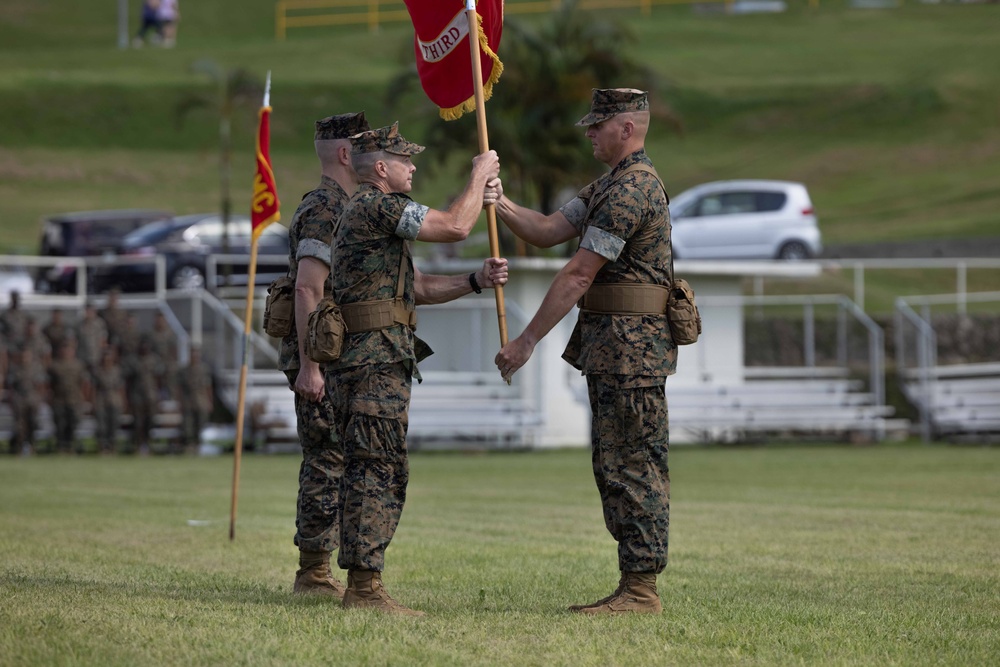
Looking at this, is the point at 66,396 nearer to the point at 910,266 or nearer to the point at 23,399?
the point at 23,399

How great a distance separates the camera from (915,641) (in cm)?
677

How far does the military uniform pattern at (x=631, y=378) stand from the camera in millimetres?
7523

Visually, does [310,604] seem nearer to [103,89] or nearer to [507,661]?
[507,661]

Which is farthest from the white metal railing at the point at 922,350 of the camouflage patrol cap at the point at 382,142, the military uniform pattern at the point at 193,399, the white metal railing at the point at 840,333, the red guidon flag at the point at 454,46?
the camouflage patrol cap at the point at 382,142

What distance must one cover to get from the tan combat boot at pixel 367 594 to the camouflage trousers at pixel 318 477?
81 cm

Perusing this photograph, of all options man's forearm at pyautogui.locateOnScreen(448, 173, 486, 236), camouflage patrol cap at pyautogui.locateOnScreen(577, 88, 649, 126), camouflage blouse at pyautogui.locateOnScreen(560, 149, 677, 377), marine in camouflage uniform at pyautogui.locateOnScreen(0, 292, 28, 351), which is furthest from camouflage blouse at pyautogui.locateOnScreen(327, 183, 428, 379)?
marine in camouflage uniform at pyautogui.locateOnScreen(0, 292, 28, 351)

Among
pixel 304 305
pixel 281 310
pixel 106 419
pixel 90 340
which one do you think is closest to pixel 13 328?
pixel 90 340

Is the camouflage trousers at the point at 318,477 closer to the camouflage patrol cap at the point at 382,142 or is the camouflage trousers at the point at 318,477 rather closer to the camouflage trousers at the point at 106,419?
the camouflage patrol cap at the point at 382,142

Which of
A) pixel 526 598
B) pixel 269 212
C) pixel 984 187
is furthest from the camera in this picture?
pixel 984 187

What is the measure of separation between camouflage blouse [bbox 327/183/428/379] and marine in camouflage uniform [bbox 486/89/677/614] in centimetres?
49

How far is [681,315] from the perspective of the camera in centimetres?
768

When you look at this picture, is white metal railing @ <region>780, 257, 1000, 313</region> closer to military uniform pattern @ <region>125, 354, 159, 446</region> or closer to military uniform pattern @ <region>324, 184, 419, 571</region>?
military uniform pattern @ <region>125, 354, 159, 446</region>

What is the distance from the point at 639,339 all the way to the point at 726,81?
56625 mm

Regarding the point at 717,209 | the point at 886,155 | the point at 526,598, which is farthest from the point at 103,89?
the point at 526,598
